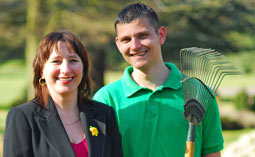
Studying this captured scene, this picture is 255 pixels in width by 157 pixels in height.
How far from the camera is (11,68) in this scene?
26812 mm

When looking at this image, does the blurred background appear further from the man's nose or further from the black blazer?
the black blazer

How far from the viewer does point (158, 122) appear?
8.27ft

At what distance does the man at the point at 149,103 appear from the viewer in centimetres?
250

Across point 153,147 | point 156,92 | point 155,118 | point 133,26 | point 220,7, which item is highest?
point 220,7

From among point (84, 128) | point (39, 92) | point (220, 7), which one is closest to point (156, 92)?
point (84, 128)

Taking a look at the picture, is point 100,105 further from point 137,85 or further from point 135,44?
point 135,44

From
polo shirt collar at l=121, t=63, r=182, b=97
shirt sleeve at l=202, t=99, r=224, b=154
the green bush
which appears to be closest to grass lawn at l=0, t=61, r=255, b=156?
the green bush

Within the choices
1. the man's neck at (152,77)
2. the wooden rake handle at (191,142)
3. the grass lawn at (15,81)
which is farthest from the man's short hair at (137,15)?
the grass lawn at (15,81)

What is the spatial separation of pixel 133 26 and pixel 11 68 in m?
25.6

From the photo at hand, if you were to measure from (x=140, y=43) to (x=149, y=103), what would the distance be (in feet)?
1.32

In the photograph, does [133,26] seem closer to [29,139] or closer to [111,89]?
[111,89]

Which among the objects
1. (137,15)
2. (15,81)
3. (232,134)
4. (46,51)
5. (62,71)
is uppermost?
(137,15)

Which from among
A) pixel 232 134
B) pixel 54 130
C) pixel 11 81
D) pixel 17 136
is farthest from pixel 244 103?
pixel 11 81

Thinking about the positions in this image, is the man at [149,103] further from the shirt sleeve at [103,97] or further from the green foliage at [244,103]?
the green foliage at [244,103]
